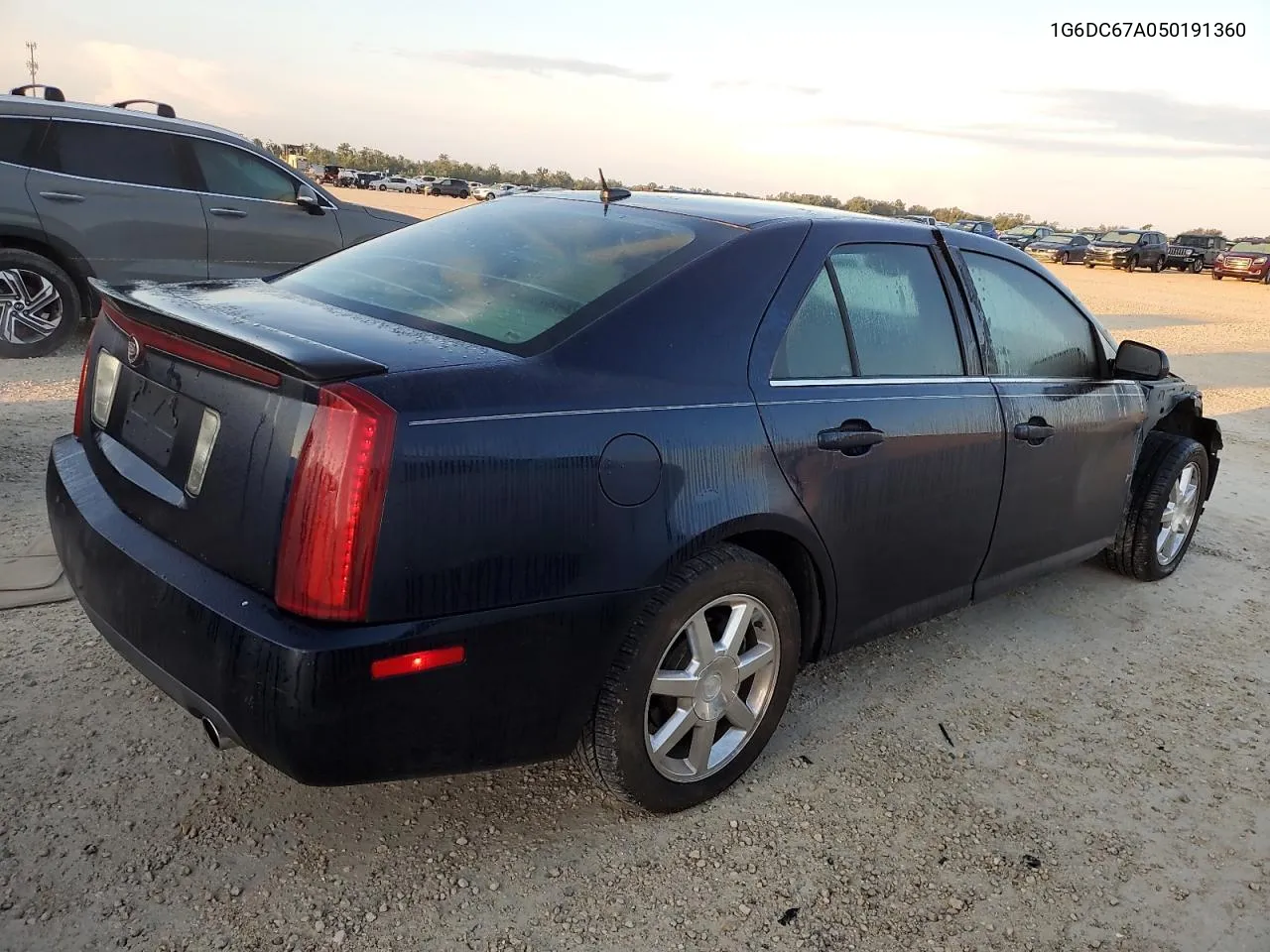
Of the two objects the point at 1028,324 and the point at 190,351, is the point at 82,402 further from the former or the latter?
the point at 1028,324

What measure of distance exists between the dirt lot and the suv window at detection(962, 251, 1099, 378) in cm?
116

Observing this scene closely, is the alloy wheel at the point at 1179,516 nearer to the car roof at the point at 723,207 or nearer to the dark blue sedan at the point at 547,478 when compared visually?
the dark blue sedan at the point at 547,478

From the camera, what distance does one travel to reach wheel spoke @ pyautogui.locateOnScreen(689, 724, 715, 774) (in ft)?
8.57

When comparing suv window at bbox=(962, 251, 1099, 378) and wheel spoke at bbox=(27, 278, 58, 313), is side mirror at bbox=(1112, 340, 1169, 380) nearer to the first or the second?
suv window at bbox=(962, 251, 1099, 378)

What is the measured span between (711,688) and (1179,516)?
129 inches

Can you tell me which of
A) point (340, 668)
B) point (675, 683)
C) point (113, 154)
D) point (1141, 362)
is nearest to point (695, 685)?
point (675, 683)

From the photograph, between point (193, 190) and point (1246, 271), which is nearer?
point (193, 190)

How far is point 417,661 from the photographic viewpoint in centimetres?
201

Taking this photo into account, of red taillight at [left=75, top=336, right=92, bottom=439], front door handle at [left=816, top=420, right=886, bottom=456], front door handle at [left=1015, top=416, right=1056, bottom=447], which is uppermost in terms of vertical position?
front door handle at [left=816, top=420, right=886, bottom=456]

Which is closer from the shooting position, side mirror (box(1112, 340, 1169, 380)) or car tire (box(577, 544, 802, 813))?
car tire (box(577, 544, 802, 813))

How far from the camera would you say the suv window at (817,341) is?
8.97 ft

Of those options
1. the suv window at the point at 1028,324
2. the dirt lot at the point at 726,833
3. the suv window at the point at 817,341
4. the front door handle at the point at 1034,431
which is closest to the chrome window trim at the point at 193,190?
the dirt lot at the point at 726,833

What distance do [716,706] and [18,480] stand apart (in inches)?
144

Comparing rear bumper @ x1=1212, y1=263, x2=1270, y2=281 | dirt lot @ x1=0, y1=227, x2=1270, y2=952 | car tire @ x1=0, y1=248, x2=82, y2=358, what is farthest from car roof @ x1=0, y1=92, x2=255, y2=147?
rear bumper @ x1=1212, y1=263, x2=1270, y2=281
